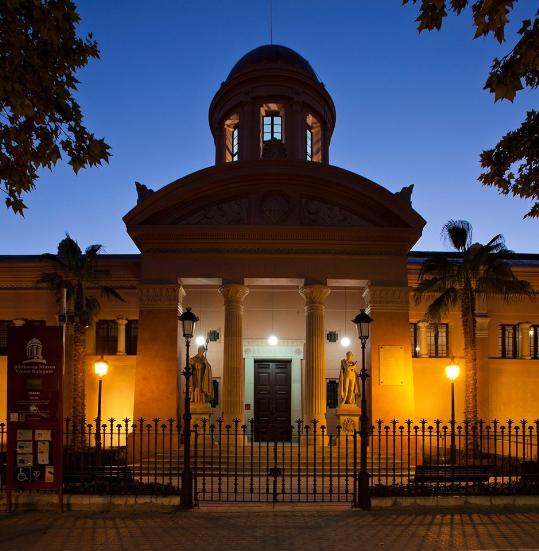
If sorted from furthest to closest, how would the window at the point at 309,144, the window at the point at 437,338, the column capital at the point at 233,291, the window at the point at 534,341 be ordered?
the window at the point at 309,144, the window at the point at 534,341, the window at the point at 437,338, the column capital at the point at 233,291

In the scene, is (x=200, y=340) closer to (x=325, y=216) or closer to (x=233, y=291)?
(x=233, y=291)

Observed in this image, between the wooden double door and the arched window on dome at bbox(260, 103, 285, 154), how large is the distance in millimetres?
10174

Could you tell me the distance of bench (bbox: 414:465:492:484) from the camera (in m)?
14.1

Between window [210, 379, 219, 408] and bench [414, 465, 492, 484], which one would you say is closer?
bench [414, 465, 492, 484]

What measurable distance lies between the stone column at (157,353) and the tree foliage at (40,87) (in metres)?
11.2

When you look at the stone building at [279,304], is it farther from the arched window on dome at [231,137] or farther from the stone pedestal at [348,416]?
the arched window on dome at [231,137]

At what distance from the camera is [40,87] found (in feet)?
33.9

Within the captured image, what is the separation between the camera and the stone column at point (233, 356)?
2164cm

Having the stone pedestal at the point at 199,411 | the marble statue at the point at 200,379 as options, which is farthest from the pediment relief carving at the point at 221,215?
the stone pedestal at the point at 199,411

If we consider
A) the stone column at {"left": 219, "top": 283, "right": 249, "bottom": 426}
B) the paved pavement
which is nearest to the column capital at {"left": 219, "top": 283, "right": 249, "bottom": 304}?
the stone column at {"left": 219, "top": 283, "right": 249, "bottom": 426}

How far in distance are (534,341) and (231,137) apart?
52.0 feet

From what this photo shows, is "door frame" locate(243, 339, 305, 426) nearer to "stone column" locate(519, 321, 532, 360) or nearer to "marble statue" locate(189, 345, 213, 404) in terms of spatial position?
"marble statue" locate(189, 345, 213, 404)

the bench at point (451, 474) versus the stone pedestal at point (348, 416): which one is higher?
the stone pedestal at point (348, 416)

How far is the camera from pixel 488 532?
37.3 ft
